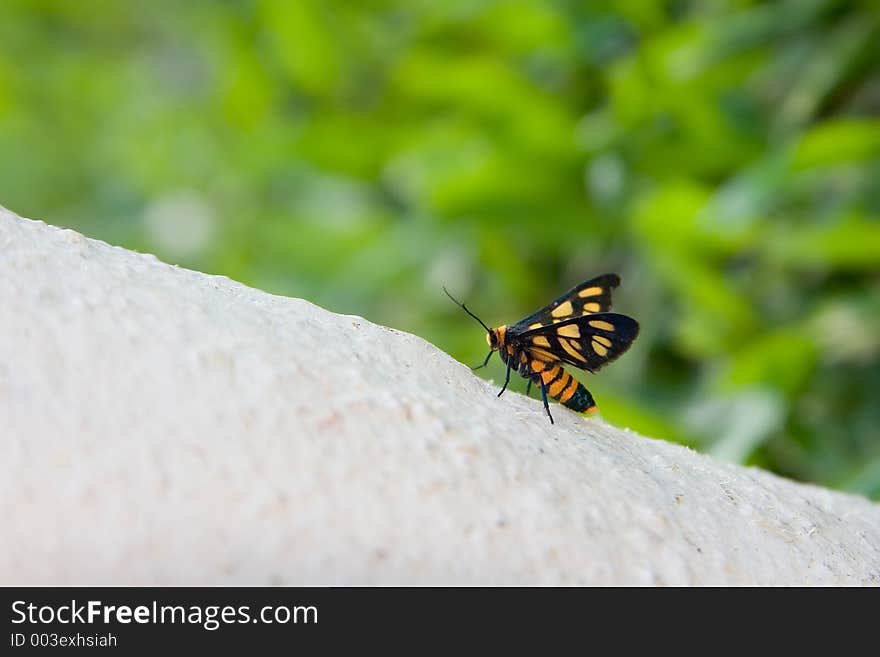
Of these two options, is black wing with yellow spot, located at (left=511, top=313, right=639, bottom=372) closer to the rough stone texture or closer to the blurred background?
the rough stone texture

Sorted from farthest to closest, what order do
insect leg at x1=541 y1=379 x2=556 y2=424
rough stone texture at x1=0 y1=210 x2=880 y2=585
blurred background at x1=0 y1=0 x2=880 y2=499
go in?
blurred background at x1=0 y1=0 x2=880 y2=499
insect leg at x1=541 y1=379 x2=556 y2=424
rough stone texture at x1=0 y1=210 x2=880 y2=585

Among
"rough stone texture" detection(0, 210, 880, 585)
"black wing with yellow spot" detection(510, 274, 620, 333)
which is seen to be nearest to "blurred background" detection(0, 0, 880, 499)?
"black wing with yellow spot" detection(510, 274, 620, 333)

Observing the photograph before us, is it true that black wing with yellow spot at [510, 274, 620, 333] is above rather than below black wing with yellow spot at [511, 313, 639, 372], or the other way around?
above

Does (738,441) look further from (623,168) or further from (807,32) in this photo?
(807,32)

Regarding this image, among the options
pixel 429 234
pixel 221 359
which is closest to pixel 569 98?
pixel 429 234

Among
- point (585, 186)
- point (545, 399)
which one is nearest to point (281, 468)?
point (545, 399)

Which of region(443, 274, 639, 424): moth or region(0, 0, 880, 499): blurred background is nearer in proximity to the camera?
region(443, 274, 639, 424): moth

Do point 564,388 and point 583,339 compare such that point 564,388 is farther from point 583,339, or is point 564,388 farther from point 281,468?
point 281,468

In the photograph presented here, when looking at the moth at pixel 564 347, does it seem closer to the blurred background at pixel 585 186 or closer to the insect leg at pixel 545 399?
the insect leg at pixel 545 399
